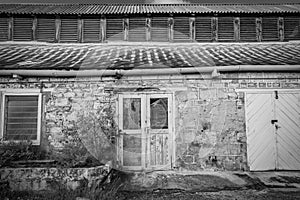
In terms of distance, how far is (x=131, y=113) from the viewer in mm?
6805

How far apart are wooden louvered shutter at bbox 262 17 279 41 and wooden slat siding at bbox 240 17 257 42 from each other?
42 cm

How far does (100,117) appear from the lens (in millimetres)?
6621

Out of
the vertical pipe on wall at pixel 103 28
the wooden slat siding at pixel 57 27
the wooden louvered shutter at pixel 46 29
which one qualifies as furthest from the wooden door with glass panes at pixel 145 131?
the wooden louvered shutter at pixel 46 29

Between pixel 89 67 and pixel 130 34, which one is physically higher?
pixel 130 34

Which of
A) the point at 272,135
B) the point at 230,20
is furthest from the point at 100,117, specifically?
the point at 230,20

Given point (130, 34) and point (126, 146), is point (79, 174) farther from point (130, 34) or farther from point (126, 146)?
point (130, 34)

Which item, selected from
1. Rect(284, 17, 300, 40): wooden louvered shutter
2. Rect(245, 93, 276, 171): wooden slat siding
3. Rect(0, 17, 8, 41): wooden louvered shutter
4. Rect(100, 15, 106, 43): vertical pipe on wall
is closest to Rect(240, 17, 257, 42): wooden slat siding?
Rect(284, 17, 300, 40): wooden louvered shutter

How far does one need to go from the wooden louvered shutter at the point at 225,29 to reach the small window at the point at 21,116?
24.5 feet

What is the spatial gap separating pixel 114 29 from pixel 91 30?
3.24ft

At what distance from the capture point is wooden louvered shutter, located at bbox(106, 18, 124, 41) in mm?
9805

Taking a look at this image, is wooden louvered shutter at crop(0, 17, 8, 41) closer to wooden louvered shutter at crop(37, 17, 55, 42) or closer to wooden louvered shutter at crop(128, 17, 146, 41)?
wooden louvered shutter at crop(37, 17, 55, 42)

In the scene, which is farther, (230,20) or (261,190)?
(230,20)

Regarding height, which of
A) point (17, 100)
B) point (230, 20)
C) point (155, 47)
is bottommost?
point (17, 100)

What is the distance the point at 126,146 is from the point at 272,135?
4204 mm
